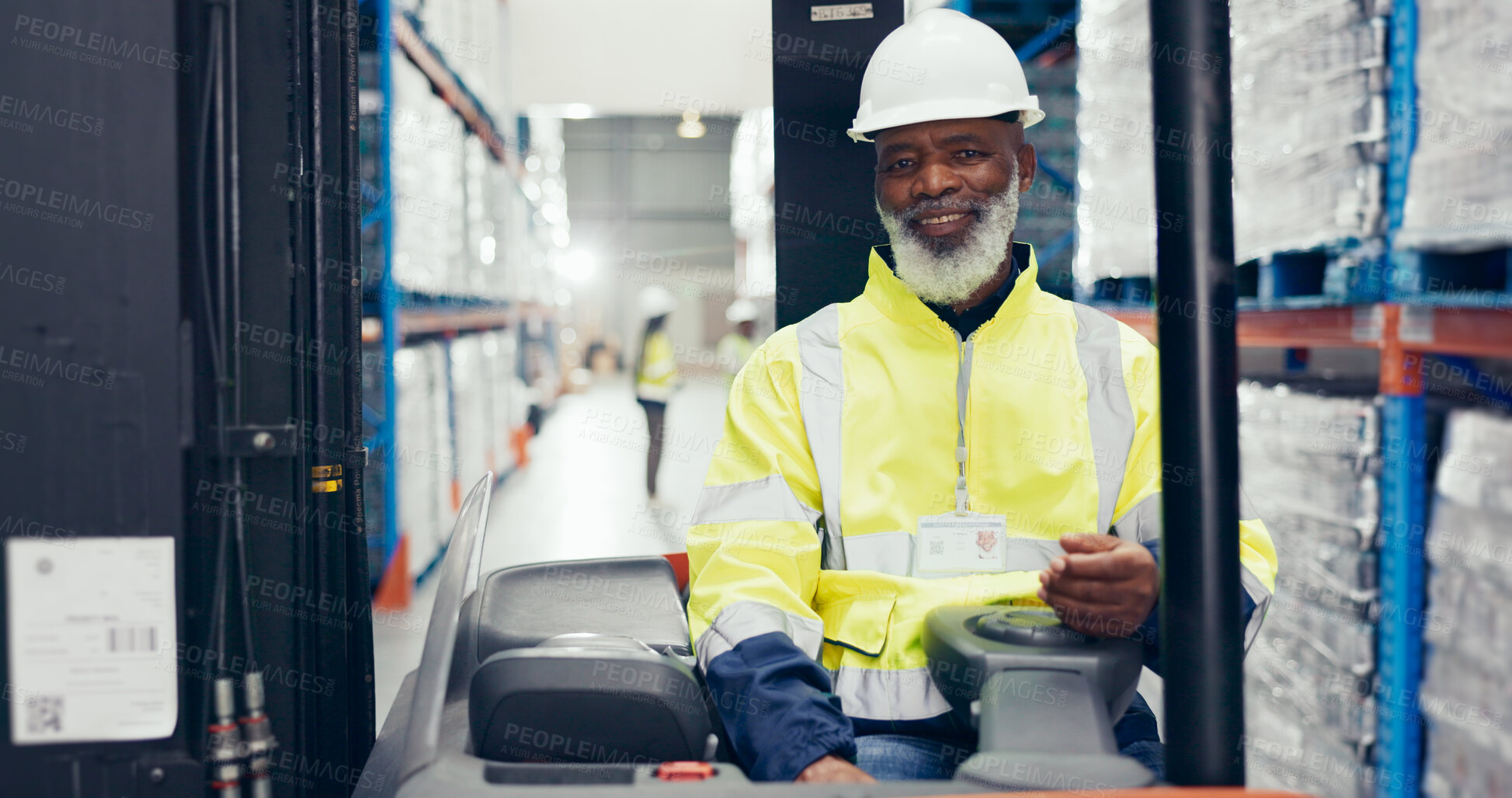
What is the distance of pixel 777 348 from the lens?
6.14 feet

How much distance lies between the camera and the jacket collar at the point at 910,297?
5.98ft

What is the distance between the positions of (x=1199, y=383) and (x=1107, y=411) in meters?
0.89

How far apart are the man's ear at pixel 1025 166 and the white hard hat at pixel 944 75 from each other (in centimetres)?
15

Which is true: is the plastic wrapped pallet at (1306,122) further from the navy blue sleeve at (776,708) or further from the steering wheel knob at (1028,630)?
the navy blue sleeve at (776,708)

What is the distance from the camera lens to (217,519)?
1.31 metres

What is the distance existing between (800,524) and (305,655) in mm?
810

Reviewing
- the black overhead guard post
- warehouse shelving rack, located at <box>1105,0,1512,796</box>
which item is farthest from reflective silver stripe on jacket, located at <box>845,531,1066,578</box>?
warehouse shelving rack, located at <box>1105,0,1512,796</box>

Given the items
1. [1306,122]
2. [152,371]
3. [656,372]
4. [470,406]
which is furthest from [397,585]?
[1306,122]

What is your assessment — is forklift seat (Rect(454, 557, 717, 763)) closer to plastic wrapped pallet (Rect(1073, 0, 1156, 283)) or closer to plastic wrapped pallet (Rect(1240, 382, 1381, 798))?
plastic wrapped pallet (Rect(1240, 382, 1381, 798))

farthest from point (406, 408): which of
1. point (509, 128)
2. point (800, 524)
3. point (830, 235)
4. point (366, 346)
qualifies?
point (509, 128)

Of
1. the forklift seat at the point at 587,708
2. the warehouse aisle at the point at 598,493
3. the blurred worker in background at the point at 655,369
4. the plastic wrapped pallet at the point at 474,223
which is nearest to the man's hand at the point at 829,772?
the forklift seat at the point at 587,708

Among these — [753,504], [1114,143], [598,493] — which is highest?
[1114,143]

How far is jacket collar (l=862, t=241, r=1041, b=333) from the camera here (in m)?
1.82

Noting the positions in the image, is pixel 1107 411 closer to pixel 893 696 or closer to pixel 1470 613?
pixel 893 696
